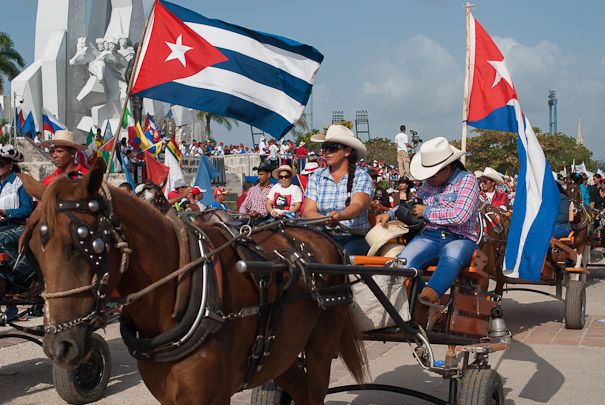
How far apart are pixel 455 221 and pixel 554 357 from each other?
333 cm

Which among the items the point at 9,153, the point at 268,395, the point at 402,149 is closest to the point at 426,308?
the point at 268,395

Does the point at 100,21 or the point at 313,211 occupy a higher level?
the point at 100,21

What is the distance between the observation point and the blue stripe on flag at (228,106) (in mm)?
6051

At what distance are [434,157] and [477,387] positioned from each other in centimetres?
182

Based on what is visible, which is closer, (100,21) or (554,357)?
(554,357)

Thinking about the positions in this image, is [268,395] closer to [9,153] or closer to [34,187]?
[34,187]

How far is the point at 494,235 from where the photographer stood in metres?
8.16

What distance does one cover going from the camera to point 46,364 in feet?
24.8

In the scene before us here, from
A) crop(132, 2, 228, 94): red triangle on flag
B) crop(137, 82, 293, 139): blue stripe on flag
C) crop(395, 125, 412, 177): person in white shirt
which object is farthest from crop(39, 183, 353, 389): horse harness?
crop(395, 125, 412, 177): person in white shirt

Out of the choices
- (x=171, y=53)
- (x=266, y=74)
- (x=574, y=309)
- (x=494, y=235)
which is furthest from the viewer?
(x=574, y=309)

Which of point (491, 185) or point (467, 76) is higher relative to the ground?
point (467, 76)

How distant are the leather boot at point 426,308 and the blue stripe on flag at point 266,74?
2.51m

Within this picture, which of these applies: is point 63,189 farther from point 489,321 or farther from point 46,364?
point 46,364

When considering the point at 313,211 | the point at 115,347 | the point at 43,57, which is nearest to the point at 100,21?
the point at 43,57
